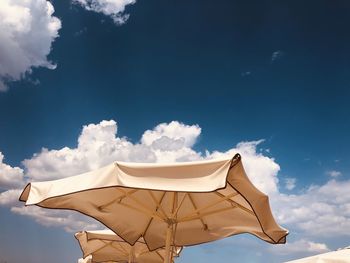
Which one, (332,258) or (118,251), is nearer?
(332,258)

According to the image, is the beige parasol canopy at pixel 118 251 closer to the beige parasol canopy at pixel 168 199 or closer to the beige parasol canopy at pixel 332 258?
the beige parasol canopy at pixel 168 199

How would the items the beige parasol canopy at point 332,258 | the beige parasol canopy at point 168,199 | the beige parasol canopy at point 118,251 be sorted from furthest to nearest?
the beige parasol canopy at point 118,251
the beige parasol canopy at point 168,199
the beige parasol canopy at point 332,258

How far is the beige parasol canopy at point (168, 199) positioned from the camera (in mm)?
4215

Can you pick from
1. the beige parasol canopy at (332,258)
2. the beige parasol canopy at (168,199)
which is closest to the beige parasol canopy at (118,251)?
the beige parasol canopy at (168,199)

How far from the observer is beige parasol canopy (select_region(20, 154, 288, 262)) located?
13.8 ft

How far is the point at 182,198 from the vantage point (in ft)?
23.0

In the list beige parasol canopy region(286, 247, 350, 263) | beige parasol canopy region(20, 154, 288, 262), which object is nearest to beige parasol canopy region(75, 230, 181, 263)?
beige parasol canopy region(20, 154, 288, 262)

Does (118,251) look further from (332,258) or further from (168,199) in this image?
(332,258)

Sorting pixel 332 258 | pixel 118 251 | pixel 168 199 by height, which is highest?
pixel 118 251

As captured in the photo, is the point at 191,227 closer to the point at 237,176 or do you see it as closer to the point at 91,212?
the point at 91,212

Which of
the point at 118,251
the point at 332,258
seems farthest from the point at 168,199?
the point at 118,251

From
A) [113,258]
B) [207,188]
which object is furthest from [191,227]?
[113,258]

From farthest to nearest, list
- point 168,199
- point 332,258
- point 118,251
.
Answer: point 118,251
point 168,199
point 332,258

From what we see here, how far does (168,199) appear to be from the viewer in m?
7.03
